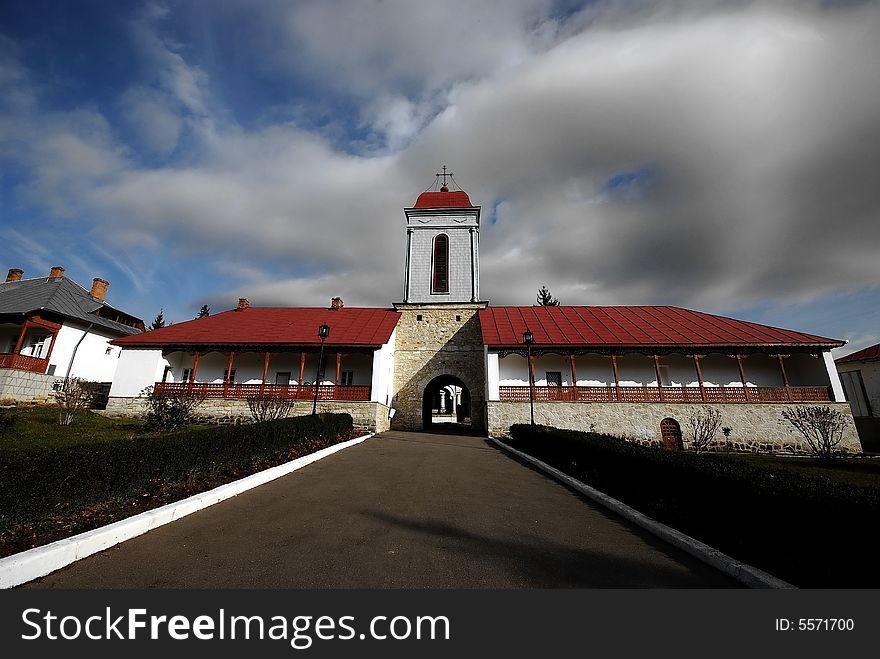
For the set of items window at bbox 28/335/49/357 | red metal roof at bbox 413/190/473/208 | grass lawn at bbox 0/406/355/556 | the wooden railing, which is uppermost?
red metal roof at bbox 413/190/473/208

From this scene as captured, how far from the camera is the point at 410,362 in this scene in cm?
2203

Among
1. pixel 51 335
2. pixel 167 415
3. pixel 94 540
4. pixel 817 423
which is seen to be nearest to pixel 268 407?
pixel 167 415

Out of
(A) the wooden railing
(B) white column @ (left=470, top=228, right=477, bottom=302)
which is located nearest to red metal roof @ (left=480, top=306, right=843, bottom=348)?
(B) white column @ (left=470, top=228, right=477, bottom=302)

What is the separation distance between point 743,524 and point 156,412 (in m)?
14.9

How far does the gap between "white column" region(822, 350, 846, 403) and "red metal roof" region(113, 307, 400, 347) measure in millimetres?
20377

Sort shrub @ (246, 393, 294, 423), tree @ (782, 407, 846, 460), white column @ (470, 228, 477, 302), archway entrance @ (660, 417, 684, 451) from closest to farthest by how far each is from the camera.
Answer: shrub @ (246, 393, 294, 423), tree @ (782, 407, 846, 460), archway entrance @ (660, 417, 684, 451), white column @ (470, 228, 477, 302)

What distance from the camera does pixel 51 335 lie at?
2030cm

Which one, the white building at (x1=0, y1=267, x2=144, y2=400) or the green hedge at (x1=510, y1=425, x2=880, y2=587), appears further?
the white building at (x1=0, y1=267, x2=144, y2=400)

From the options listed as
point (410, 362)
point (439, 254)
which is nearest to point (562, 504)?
point (410, 362)

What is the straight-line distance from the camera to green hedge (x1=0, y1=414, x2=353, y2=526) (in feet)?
12.3

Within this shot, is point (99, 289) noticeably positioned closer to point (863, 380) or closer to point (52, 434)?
point (52, 434)

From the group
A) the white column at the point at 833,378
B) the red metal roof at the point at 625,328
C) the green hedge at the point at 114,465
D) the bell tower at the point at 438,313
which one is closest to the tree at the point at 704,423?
the red metal roof at the point at 625,328

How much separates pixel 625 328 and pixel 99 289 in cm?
3404

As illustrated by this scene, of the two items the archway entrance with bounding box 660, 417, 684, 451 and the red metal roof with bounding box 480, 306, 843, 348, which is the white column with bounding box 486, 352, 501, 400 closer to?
the red metal roof with bounding box 480, 306, 843, 348
